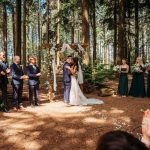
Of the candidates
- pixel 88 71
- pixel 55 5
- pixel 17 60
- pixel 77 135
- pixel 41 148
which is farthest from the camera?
pixel 55 5

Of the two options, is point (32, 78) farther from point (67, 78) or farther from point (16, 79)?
point (67, 78)

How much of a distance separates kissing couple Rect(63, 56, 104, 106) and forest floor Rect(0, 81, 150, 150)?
0.48 m

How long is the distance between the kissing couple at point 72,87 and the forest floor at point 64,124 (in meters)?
0.48

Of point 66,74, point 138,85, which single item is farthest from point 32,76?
point 138,85

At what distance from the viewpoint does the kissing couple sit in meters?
13.3

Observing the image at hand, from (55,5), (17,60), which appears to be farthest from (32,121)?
(55,5)

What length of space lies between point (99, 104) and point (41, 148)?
5382 millimetres

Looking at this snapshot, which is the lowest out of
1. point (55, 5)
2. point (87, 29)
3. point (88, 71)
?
point (88, 71)

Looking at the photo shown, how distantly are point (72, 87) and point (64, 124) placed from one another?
416cm

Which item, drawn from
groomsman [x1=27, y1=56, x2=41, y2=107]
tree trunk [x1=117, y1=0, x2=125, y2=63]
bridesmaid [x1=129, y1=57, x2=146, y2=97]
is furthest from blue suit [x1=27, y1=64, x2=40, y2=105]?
tree trunk [x1=117, y1=0, x2=125, y2=63]

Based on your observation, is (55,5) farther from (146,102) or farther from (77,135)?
(77,135)

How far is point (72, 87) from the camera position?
13617 mm

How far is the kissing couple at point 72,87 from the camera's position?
525 inches

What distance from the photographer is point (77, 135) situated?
8602 millimetres
